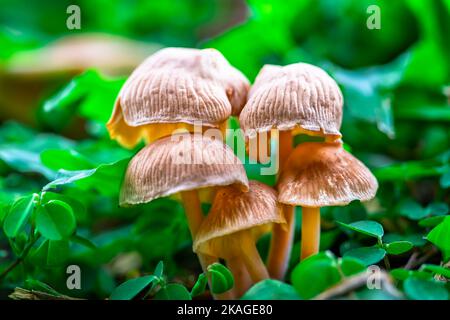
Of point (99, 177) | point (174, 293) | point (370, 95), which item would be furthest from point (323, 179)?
point (370, 95)

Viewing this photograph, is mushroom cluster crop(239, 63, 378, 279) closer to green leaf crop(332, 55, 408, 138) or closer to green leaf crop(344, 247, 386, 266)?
green leaf crop(344, 247, 386, 266)

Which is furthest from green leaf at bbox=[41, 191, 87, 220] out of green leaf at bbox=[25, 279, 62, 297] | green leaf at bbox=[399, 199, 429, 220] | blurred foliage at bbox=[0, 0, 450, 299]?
green leaf at bbox=[399, 199, 429, 220]

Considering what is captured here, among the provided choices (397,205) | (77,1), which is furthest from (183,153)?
(77,1)

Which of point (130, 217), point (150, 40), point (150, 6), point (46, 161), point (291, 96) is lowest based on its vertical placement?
point (130, 217)

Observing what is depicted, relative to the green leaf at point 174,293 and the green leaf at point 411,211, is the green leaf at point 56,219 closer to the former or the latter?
the green leaf at point 174,293

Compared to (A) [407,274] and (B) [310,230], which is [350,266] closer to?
(A) [407,274]

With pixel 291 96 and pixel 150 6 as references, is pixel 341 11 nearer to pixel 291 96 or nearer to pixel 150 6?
pixel 291 96
